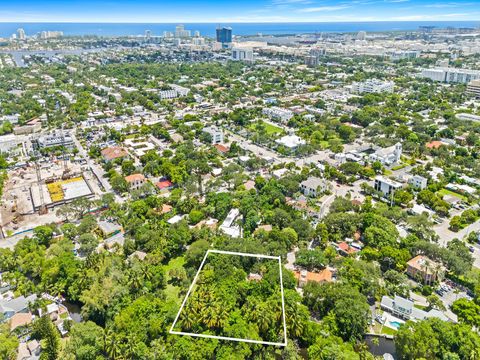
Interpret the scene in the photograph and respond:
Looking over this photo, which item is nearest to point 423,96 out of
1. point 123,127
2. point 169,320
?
point 123,127

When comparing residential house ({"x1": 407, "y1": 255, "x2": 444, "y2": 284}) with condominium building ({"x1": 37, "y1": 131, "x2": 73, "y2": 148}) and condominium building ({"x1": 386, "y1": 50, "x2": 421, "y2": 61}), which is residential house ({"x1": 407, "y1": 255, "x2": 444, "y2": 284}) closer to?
condominium building ({"x1": 37, "y1": 131, "x2": 73, "y2": 148})

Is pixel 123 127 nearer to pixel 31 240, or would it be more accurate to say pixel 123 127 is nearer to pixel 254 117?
pixel 254 117

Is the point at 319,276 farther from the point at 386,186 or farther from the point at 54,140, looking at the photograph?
the point at 54,140

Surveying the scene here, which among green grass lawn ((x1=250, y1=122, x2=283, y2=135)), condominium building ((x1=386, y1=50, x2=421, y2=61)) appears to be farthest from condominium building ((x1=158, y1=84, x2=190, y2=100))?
condominium building ((x1=386, y1=50, x2=421, y2=61))

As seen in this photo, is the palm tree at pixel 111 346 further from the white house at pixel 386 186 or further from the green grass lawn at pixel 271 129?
the green grass lawn at pixel 271 129

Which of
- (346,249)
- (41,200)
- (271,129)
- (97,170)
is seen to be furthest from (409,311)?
(271,129)
